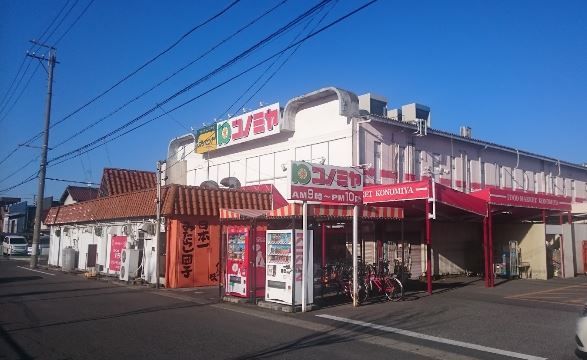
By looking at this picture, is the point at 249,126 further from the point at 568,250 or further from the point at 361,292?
the point at 568,250

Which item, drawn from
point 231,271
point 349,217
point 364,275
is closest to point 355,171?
point 349,217

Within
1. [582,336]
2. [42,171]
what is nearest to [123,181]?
[42,171]

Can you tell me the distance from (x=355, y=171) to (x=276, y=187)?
37.2 feet

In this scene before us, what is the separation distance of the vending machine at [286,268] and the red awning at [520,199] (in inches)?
348

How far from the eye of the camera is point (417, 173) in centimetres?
2402

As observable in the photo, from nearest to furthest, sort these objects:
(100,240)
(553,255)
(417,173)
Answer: (553,255), (417,173), (100,240)

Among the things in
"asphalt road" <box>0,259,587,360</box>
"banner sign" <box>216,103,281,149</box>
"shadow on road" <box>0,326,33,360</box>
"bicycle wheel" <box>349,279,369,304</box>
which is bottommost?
"shadow on road" <box>0,326,33,360</box>

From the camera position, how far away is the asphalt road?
8.76m

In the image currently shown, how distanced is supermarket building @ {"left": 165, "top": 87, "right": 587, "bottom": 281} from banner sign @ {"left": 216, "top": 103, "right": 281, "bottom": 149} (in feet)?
0.18

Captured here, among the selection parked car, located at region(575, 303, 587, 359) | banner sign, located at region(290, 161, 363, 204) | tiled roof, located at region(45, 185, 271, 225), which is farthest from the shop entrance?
parked car, located at region(575, 303, 587, 359)

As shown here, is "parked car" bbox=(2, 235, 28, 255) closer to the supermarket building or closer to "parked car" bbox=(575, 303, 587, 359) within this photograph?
the supermarket building

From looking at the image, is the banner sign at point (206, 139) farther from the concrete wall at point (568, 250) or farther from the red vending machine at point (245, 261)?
the concrete wall at point (568, 250)

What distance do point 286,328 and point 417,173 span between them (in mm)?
14653

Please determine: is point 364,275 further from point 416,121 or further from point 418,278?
point 416,121
